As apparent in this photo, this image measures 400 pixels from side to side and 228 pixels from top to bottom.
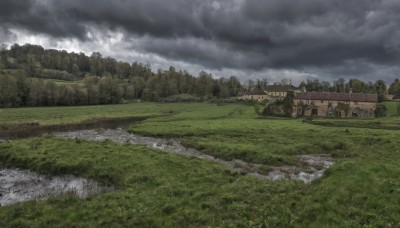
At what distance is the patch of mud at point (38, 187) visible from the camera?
→ 19.7m

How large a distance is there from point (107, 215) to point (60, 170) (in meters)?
12.8

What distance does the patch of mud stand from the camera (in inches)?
774

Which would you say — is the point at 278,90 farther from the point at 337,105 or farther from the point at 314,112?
the point at 337,105

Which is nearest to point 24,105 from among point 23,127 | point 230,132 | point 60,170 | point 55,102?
point 55,102

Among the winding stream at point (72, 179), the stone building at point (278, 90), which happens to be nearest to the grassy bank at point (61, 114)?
the winding stream at point (72, 179)

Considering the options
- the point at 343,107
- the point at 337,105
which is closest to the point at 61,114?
the point at 337,105

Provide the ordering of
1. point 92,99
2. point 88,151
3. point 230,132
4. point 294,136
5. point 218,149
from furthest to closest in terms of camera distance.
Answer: point 92,99, point 230,132, point 294,136, point 218,149, point 88,151

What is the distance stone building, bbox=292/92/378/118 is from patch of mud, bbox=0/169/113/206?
3104 inches

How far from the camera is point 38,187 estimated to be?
21797 mm

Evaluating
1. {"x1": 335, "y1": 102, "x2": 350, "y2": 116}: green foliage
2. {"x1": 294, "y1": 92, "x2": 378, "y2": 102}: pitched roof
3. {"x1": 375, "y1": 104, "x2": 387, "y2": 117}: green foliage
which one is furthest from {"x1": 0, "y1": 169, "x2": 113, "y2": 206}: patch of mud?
{"x1": 375, "y1": 104, "x2": 387, "y2": 117}: green foliage

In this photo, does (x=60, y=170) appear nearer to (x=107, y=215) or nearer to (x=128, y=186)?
(x=128, y=186)

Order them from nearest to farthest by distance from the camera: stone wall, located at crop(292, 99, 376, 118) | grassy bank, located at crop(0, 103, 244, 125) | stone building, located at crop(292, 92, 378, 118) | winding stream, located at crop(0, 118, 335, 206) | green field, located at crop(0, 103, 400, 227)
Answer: green field, located at crop(0, 103, 400, 227)
winding stream, located at crop(0, 118, 335, 206)
grassy bank, located at crop(0, 103, 244, 125)
stone wall, located at crop(292, 99, 376, 118)
stone building, located at crop(292, 92, 378, 118)

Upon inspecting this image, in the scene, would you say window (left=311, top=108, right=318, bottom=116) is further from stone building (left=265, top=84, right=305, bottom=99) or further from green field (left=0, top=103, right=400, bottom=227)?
green field (left=0, top=103, right=400, bottom=227)

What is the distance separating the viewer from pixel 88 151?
3188 cm
